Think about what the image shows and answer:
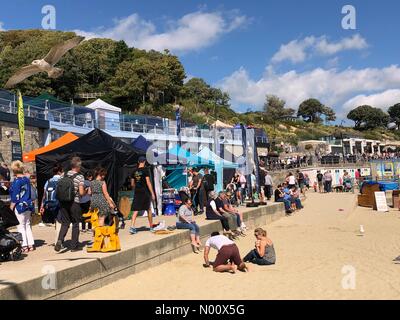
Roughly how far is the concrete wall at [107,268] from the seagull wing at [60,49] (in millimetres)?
3598

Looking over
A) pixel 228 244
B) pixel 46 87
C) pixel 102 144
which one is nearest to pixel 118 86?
pixel 46 87

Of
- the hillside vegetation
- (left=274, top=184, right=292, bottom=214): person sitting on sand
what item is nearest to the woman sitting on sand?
(left=274, top=184, right=292, bottom=214): person sitting on sand

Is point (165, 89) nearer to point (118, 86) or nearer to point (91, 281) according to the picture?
point (118, 86)

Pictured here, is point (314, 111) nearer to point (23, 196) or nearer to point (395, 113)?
point (395, 113)

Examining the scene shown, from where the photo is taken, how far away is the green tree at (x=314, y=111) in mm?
116856

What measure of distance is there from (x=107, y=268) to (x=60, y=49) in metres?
4.08

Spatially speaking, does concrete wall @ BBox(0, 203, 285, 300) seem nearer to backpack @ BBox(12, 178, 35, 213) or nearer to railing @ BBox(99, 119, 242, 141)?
backpack @ BBox(12, 178, 35, 213)

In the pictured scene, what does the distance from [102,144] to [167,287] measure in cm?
592

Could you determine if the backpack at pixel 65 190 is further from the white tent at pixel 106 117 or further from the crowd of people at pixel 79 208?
the white tent at pixel 106 117

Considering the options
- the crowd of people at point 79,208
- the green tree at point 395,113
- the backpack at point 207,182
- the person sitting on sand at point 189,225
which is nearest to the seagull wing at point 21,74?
the crowd of people at point 79,208

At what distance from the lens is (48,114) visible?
816 inches
